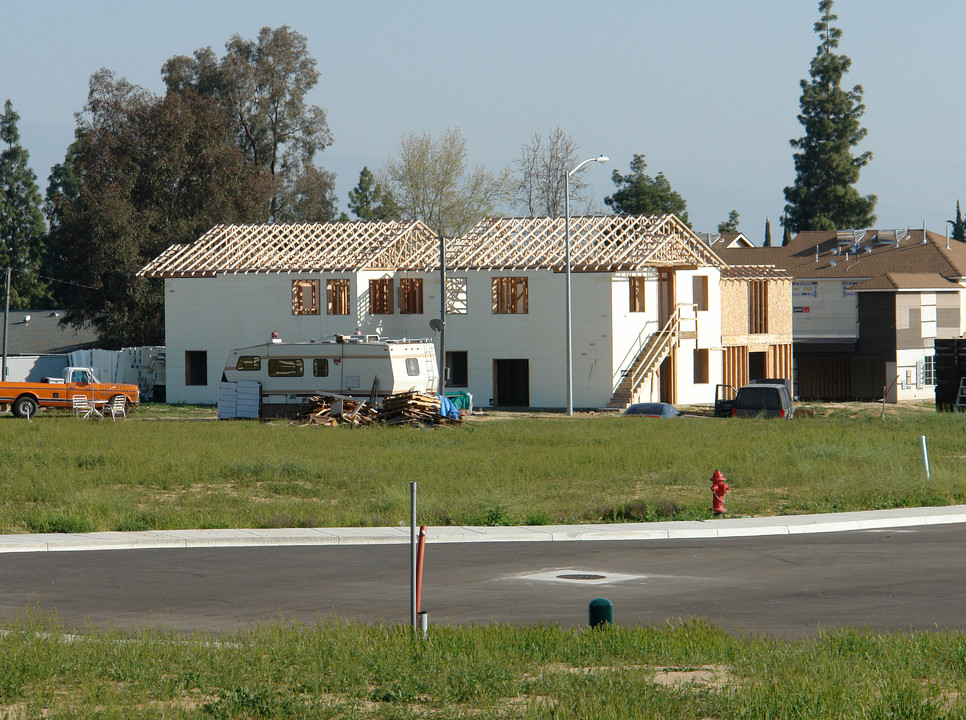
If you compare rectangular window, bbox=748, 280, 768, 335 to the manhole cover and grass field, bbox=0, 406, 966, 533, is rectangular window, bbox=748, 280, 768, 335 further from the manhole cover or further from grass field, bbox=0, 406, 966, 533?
the manhole cover

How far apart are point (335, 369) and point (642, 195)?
186 feet

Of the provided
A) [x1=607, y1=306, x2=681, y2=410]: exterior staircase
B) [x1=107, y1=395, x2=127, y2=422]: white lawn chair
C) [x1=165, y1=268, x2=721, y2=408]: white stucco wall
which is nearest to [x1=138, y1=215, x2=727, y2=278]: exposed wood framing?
[x1=165, y1=268, x2=721, y2=408]: white stucco wall

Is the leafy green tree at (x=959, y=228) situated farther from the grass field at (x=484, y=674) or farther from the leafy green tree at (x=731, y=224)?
the grass field at (x=484, y=674)

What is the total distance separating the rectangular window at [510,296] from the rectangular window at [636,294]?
4.45 m

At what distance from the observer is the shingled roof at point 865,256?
2714 inches

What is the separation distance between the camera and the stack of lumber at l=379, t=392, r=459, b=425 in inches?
1617

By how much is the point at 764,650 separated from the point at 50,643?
19.4ft

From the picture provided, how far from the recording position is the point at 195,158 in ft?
231

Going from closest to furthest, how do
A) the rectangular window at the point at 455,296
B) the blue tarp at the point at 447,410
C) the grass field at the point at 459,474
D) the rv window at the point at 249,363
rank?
the grass field at the point at 459,474
the blue tarp at the point at 447,410
the rv window at the point at 249,363
the rectangular window at the point at 455,296

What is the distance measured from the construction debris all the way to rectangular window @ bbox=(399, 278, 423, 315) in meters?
12.6

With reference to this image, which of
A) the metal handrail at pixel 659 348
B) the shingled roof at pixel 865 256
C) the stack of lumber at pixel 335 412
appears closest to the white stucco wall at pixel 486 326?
the metal handrail at pixel 659 348

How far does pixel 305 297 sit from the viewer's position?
56.2m

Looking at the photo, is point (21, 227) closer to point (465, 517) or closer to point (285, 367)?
point (285, 367)

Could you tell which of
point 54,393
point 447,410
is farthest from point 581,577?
point 54,393
